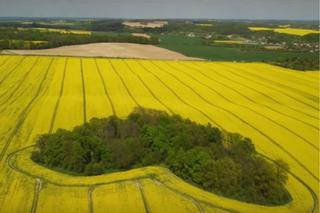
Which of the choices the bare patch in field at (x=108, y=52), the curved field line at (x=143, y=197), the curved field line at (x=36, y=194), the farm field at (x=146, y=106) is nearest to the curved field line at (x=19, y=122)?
the farm field at (x=146, y=106)

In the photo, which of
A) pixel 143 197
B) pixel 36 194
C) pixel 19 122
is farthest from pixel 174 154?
pixel 19 122

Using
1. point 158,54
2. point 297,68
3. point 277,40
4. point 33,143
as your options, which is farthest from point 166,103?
point 277,40

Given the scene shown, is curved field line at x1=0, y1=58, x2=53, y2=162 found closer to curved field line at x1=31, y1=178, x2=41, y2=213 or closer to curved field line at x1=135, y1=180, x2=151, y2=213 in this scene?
curved field line at x1=31, y1=178, x2=41, y2=213

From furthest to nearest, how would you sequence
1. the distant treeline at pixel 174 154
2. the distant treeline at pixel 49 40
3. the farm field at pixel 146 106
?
the distant treeline at pixel 49 40 → the distant treeline at pixel 174 154 → the farm field at pixel 146 106

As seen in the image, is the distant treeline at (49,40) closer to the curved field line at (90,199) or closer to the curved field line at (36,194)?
the curved field line at (36,194)

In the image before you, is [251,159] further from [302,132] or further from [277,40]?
[277,40]
